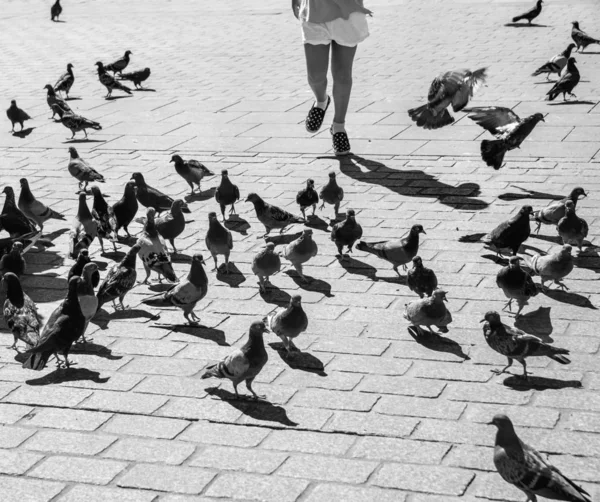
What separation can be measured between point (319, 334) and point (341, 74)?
4.88m

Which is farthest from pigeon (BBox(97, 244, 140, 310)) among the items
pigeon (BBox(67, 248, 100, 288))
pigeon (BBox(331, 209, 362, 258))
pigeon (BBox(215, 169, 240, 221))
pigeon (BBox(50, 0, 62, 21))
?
pigeon (BBox(50, 0, 62, 21))

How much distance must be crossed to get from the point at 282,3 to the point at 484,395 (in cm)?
2062

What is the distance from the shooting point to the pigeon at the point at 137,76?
15.3 m

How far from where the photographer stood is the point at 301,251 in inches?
305

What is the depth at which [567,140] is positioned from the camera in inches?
437

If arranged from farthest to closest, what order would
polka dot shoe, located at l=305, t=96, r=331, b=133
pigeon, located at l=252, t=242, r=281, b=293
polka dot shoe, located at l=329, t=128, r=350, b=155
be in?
polka dot shoe, located at l=305, t=96, r=331, b=133, polka dot shoe, located at l=329, t=128, r=350, b=155, pigeon, located at l=252, t=242, r=281, b=293

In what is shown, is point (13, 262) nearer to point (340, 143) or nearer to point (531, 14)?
point (340, 143)

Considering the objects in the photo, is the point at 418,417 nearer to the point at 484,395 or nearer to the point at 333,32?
the point at 484,395

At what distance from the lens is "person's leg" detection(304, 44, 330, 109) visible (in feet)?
35.9

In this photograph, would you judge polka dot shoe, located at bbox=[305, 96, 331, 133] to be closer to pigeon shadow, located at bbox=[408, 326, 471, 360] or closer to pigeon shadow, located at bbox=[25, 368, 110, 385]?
pigeon shadow, located at bbox=[408, 326, 471, 360]

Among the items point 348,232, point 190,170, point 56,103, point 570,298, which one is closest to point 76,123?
point 56,103

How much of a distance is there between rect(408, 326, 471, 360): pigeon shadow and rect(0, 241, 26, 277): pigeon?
3.19 meters

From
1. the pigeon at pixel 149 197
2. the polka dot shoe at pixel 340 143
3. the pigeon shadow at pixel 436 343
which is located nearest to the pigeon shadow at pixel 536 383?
the pigeon shadow at pixel 436 343

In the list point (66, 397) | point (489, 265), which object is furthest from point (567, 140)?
point (66, 397)
